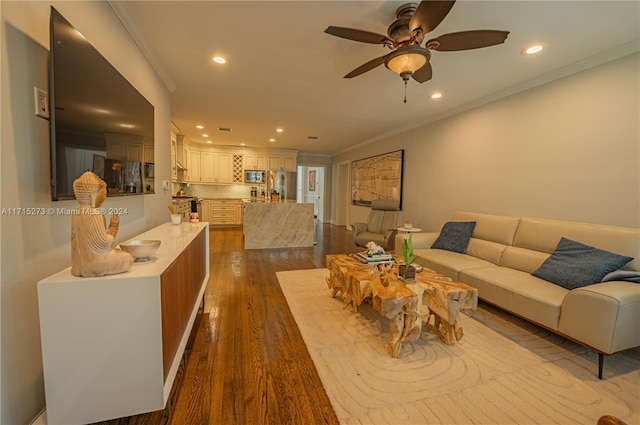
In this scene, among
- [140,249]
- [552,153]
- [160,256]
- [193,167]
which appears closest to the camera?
[140,249]

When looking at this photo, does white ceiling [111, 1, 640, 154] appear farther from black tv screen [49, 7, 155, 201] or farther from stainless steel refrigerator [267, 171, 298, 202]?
stainless steel refrigerator [267, 171, 298, 202]

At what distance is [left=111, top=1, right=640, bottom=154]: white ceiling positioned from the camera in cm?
180

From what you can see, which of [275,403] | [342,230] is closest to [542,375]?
[275,403]

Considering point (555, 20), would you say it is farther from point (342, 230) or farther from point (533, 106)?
point (342, 230)

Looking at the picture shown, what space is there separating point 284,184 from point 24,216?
6.59 m

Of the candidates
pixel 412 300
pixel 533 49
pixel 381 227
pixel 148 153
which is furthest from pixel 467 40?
pixel 381 227

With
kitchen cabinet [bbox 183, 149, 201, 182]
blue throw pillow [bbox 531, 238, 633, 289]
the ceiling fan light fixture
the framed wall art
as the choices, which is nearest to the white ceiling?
the ceiling fan light fixture

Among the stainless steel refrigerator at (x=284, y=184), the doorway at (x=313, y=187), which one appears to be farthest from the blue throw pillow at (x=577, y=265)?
the doorway at (x=313, y=187)

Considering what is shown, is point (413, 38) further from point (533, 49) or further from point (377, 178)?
point (377, 178)

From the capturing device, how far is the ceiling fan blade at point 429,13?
1.40 meters

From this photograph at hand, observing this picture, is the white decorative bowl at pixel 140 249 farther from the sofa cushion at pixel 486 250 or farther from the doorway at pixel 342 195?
the doorway at pixel 342 195

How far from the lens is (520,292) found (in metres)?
2.06

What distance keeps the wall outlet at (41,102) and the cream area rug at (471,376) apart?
6.65ft

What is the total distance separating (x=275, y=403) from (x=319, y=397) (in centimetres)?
25
